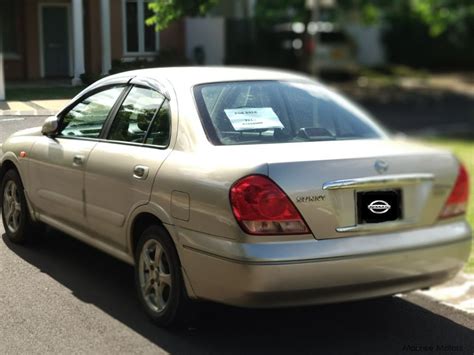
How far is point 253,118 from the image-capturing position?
480 cm

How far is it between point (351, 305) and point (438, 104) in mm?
20145

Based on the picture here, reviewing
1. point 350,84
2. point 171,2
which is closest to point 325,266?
point 171,2

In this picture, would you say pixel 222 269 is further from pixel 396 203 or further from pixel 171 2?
pixel 171 2

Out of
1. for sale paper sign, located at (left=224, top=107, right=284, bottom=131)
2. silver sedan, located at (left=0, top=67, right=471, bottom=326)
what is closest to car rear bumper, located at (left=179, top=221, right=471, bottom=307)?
silver sedan, located at (left=0, top=67, right=471, bottom=326)

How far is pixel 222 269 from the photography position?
4.01 m

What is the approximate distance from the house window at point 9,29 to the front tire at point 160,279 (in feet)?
12.3

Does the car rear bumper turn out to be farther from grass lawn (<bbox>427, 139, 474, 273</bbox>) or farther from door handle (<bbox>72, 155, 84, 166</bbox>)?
grass lawn (<bbox>427, 139, 474, 273</bbox>)

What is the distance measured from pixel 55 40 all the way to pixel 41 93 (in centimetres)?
90

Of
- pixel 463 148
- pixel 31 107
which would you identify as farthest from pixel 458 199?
pixel 463 148

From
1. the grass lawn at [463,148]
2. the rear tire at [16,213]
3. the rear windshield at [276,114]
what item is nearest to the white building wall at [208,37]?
the rear tire at [16,213]

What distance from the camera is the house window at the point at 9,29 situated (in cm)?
736

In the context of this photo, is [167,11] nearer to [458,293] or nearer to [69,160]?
[69,160]

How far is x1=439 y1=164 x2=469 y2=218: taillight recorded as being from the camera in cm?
451

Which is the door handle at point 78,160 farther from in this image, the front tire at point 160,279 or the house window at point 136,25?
the house window at point 136,25
